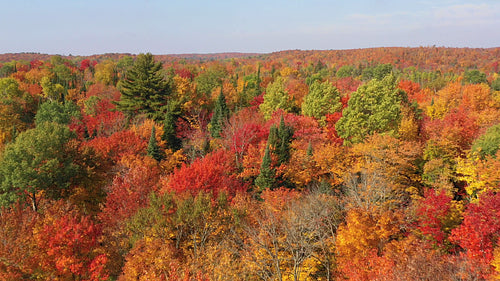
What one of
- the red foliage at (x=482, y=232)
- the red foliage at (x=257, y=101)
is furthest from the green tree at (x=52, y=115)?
the red foliage at (x=482, y=232)

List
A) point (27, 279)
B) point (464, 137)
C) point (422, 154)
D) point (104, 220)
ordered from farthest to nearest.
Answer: point (464, 137) → point (422, 154) → point (104, 220) → point (27, 279)

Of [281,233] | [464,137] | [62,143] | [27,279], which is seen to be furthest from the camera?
[464,137]

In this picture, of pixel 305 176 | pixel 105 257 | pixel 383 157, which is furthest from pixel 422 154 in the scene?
pixel 105 257

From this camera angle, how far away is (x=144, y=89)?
170 feet

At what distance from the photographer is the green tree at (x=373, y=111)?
38.6 meters

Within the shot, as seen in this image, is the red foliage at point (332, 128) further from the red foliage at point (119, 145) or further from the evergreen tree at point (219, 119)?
the red foliage at point (119, 145)

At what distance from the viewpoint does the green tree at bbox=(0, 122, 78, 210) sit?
30.0m

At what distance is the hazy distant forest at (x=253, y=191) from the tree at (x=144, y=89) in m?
0.33

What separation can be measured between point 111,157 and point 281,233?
79.8 feet

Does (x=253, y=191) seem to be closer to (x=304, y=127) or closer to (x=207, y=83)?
(x=304, y=127)

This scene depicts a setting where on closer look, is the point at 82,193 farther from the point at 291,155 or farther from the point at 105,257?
the point at 291,155

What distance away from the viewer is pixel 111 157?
39.4 m

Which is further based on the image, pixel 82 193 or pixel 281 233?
pixel 82 193

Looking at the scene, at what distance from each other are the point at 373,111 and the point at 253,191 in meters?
18.1
